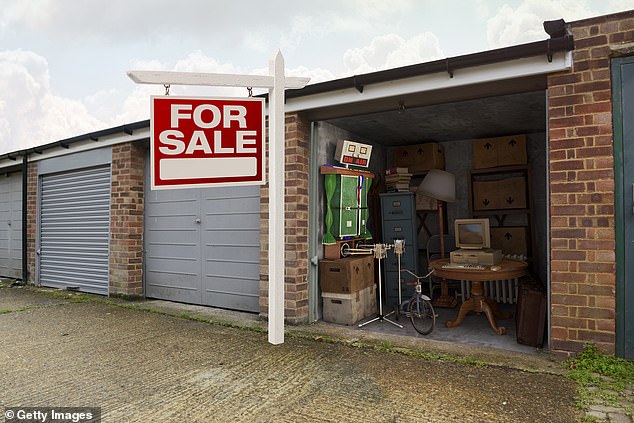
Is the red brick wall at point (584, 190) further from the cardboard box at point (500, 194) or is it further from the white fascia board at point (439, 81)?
the cardboard box at point (500, 194)

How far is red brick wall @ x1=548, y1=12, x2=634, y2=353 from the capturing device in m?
3.95

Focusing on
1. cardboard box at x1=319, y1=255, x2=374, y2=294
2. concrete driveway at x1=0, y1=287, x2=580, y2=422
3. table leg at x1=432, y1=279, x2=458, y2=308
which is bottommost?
concrete driveway at x1=0, y1=287, x2=580, y2=422

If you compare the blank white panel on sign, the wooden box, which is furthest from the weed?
the blank white panel on sign

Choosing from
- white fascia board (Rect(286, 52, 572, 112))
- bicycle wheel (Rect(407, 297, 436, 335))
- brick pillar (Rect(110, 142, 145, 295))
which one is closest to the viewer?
white fascia board (Rect(286, 52, 572, 112))

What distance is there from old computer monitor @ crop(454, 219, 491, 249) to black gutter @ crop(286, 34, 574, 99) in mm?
2002

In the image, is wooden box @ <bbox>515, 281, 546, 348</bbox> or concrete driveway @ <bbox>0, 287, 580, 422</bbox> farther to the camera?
wooden box @ <bbox>515, 281, 546, 348</bbox>

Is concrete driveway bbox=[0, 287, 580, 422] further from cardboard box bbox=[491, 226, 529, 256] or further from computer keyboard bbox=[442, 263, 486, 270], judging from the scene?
cardboard box bbox=[491, 226, 529, 256]

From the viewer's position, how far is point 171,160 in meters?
2.50

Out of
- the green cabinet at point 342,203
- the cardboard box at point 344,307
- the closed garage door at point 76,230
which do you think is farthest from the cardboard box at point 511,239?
the closed garage door at point 76,230

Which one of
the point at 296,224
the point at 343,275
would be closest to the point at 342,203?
the point at 296,224

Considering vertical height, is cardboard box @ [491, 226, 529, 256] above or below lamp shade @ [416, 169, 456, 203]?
below

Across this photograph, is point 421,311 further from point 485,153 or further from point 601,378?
point 485,153

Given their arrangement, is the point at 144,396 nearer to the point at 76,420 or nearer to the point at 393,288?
the point at 76,420

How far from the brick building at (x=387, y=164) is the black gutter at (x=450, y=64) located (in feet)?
0.04
